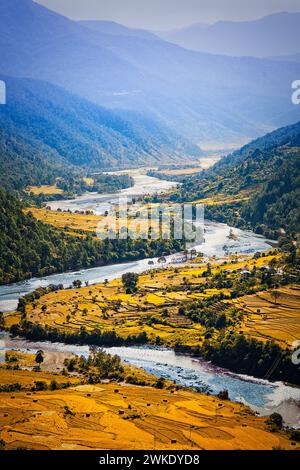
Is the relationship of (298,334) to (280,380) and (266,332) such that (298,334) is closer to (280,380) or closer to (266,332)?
(266,332)

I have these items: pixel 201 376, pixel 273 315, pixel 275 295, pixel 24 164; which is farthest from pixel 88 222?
pixel 24 164

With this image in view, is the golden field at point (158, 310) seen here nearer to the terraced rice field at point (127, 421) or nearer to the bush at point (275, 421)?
the terraced rice field at point (127, 421)

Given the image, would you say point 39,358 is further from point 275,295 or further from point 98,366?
point 275,295

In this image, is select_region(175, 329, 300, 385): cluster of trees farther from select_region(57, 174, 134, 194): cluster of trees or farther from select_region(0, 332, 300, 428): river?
select_region(57, 174, 134, 194): cluster of trees

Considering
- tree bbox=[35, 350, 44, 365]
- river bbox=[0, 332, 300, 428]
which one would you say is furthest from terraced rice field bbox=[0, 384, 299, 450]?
tree bbox=[35, 350, 44, 365]

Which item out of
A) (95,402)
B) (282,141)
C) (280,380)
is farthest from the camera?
(282,141)

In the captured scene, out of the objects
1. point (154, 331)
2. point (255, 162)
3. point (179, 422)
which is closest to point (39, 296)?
point (154, 331)

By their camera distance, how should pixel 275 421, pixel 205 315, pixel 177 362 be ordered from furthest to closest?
1. pixel 205 315
2. pixel 177 362
3. pixel 275 421
